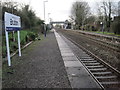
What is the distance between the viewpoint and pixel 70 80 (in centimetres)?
500

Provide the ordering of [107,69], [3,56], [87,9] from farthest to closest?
1. [87,9]
2. [3,56]
3. [107,69]

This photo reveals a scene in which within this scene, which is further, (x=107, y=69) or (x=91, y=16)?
(x=91, y=16)

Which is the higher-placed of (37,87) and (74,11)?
(74,11)

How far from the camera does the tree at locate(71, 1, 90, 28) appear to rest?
2461 inches

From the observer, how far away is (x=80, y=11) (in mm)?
62406

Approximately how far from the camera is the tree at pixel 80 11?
62.5 metres

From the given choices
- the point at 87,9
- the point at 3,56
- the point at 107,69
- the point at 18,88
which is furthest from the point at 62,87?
the point at 87,9

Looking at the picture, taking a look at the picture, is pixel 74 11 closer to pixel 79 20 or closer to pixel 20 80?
pixel 79 20

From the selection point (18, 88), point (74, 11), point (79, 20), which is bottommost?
point (18, 88)

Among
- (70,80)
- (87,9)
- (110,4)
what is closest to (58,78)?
(70,80)

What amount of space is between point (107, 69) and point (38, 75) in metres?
3.18

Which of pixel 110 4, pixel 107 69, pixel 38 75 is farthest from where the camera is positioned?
pixel 110 4

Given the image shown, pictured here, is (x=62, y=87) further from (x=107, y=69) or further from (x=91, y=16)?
(x=91, y=16)

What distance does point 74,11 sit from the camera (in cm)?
6625
